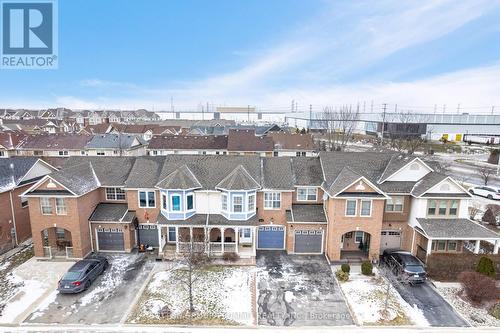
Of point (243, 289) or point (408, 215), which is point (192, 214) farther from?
point (408, 215)

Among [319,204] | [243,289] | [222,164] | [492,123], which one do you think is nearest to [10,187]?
[222,164]

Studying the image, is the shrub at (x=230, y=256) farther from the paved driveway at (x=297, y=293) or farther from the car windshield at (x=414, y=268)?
the car windshield at (x=414, y=268)

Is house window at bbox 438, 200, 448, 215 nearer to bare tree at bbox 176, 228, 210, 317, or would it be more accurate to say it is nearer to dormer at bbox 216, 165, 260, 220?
dormer at bbox 216, 165, 260, 220

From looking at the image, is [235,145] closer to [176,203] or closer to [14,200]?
[176,203]

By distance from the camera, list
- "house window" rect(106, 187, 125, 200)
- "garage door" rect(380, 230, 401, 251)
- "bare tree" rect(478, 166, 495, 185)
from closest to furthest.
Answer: "garage door" rect(380, 230, 401, 251), "house window" rect(106, 187, 125, 200), "bare tree" rect(478, 166, 495, 185)

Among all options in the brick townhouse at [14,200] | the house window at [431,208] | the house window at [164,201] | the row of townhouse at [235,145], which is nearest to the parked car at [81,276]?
the house window at [164,201]

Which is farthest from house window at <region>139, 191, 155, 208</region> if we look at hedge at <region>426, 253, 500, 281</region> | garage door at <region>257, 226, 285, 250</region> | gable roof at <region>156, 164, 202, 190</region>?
hedge at <region>426, 253, 500, 281</region>
